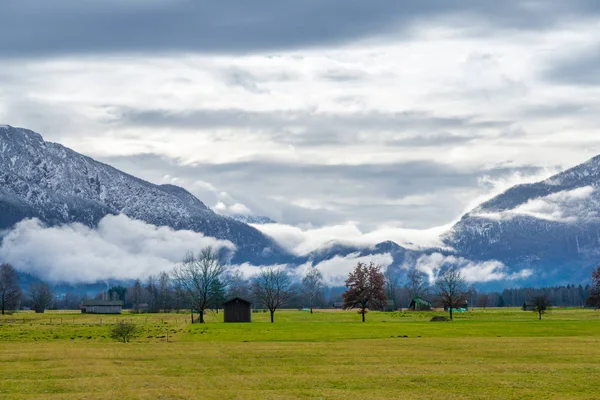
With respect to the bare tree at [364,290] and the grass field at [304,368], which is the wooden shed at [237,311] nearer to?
the bare tree at [364,290]

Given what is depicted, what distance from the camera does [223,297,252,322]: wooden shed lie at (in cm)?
16488

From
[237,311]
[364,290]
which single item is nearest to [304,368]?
[237,311]

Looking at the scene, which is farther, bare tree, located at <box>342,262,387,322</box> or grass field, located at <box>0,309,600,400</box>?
bare tree, located at <box>342,262,387,322</box>

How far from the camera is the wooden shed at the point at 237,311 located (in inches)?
6491

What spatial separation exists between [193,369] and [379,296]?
113 meters

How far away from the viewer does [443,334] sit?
10481 cm

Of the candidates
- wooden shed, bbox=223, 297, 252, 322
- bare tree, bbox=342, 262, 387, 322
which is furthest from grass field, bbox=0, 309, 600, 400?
bare tree, bbox=342, 262, 387, 322

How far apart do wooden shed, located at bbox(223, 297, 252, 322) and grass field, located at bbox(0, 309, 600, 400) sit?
6619 centimetres

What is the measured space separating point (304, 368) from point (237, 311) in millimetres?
104050

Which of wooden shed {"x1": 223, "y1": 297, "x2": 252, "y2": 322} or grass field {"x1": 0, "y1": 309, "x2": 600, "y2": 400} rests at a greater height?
wooden shed {"x1": 223, "y1": 297, "x2": 252, "y2": 322}

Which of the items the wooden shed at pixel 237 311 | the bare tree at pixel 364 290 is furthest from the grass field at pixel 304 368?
the bare tree at pixel 364 290

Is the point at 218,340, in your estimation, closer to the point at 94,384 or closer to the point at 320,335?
the point at 320,335

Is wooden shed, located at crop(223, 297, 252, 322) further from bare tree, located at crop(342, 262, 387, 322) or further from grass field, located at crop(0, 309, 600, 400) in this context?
grass field, located at crop(0, 309, 600, 400)

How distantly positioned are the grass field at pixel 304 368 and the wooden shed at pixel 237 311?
66186 mm
